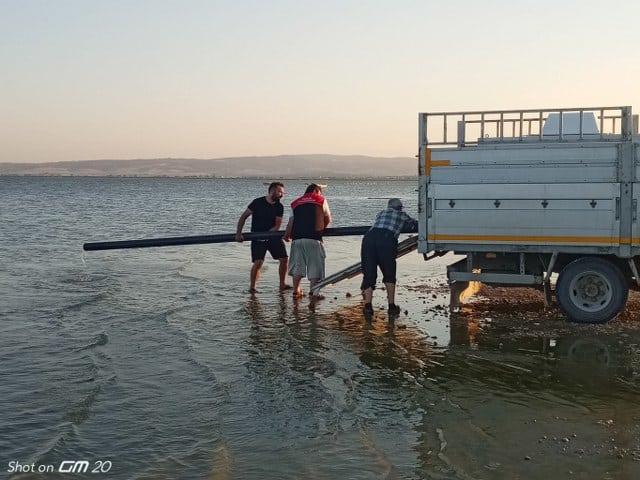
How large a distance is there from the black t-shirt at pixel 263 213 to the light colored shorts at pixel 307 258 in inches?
42.4

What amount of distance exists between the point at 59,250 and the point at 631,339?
16.6m

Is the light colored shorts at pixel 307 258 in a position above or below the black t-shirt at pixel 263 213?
below

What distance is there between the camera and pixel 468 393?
7.31m

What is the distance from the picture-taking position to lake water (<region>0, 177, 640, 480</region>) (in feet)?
18.6

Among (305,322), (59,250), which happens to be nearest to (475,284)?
(305,322)

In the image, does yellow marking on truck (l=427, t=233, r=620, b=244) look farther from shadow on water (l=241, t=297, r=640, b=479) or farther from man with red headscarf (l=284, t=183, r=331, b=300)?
man with red headscarf (l=284, t=183, r=331, b=300)

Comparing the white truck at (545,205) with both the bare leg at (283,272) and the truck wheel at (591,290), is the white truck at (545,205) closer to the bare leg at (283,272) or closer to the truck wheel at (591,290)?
the truck wheel at (591,290)

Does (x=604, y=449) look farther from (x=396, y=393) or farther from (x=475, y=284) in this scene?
(x=475, y=284)

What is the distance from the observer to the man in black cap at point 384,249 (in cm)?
1101

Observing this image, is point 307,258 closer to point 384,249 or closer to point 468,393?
point 384,249

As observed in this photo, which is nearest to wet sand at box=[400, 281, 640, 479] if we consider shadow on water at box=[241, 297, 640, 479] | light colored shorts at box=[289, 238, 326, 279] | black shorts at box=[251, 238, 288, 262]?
shadow on water at box=[241, 297, 640, 479]

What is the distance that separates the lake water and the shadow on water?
0.02 m

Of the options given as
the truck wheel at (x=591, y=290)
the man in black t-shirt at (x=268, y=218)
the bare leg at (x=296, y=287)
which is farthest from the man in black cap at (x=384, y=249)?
the man in black t-shirt at (x=268, y=218)

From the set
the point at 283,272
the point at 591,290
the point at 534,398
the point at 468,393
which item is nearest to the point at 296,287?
the point at 283,272
